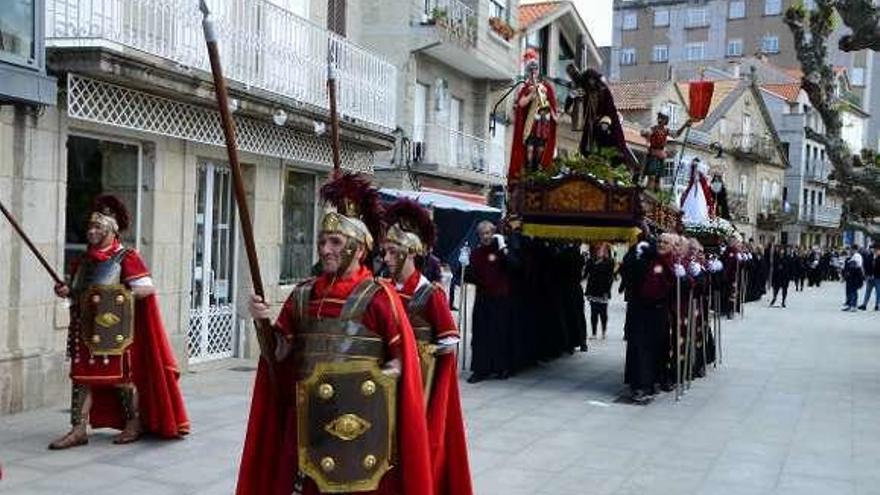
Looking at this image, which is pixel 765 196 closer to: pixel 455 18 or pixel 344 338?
pixel 455 18

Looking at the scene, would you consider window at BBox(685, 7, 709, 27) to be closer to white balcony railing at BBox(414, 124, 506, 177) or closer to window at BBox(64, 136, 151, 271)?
white balcony railing at BBox(414, 124, 506, 177)

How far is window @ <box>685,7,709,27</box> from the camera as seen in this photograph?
225 feet

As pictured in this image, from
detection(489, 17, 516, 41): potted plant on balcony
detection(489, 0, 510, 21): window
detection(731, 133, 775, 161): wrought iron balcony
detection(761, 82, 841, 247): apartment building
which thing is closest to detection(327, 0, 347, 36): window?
detection(489, 17, 516, 41): potted plant on balcony

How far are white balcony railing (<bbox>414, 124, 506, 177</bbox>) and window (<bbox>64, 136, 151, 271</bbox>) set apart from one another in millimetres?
10627

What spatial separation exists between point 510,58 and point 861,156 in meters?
12.9

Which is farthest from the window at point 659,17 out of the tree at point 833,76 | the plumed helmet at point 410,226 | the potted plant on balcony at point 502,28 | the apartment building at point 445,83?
the plumed helmet at point 410,226

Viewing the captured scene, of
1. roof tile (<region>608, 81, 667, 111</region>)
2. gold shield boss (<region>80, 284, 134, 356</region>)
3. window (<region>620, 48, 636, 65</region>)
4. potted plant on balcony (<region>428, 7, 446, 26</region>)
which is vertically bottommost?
gold shield boss (<region>80, 284, 134, 356</region>)

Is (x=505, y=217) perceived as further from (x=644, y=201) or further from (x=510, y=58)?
(x=510, y=58)

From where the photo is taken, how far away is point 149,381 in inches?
309

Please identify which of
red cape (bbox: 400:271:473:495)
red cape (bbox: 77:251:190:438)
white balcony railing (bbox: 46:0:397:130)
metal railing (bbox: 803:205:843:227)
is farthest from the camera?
metal railing (bbox: 803:205:843:227)

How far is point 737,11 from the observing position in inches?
2677

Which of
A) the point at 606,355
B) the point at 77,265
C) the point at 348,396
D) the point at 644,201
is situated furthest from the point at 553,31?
the point at 348,396

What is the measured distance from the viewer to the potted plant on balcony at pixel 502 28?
23.1 metres

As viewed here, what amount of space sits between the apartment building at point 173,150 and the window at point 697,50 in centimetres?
5793
